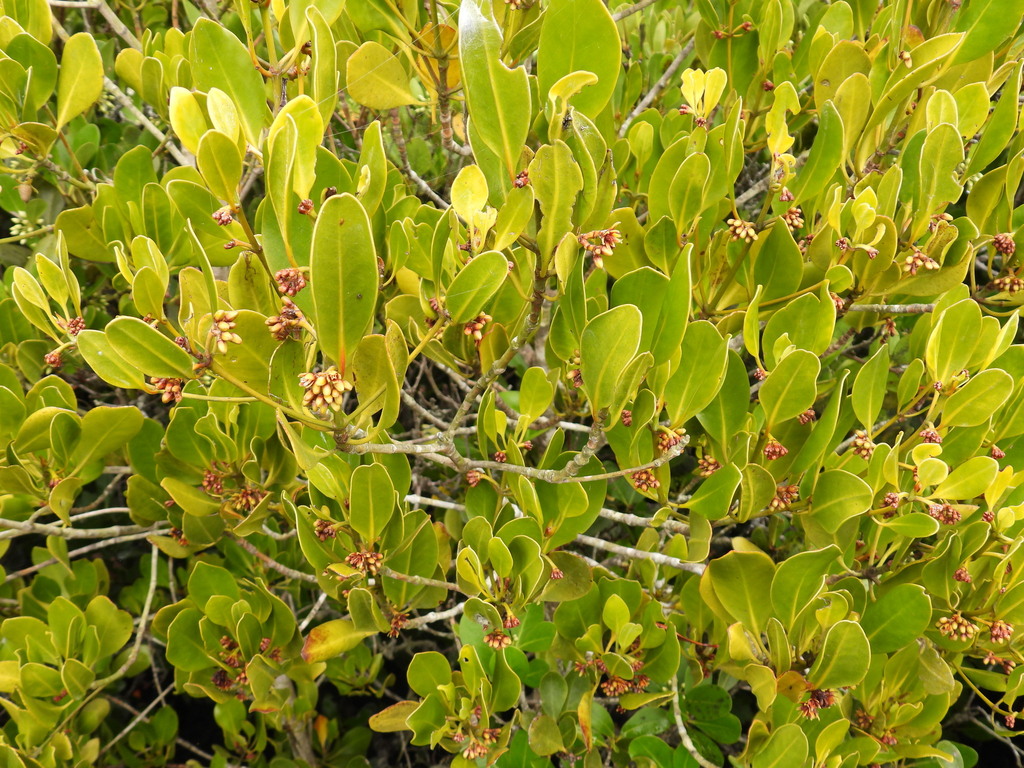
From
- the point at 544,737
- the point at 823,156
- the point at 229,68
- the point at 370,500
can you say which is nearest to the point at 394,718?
the point at 544,737

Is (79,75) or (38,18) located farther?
(38,18)

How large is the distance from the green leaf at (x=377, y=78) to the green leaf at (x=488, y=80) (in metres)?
0.36

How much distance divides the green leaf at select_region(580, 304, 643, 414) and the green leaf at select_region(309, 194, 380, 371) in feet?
0.94

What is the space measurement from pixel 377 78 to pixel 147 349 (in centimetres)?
62

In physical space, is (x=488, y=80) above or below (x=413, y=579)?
above

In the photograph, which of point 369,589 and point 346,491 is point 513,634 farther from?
point 346,491

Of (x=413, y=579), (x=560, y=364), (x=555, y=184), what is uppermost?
(x=555, y=184)

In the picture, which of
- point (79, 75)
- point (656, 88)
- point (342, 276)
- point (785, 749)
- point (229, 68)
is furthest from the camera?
point (656, 88)

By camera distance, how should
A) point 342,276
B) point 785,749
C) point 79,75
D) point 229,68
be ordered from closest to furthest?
point 342,276
point 229,68
point 785,749
point 79,75

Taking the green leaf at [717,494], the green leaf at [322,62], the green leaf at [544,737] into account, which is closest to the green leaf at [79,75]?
the green leaf at [322,62]

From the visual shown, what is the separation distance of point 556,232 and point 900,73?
84 cm

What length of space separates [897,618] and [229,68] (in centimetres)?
125

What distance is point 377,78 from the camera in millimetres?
1153

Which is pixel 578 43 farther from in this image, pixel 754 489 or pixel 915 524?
pixel 915 524
